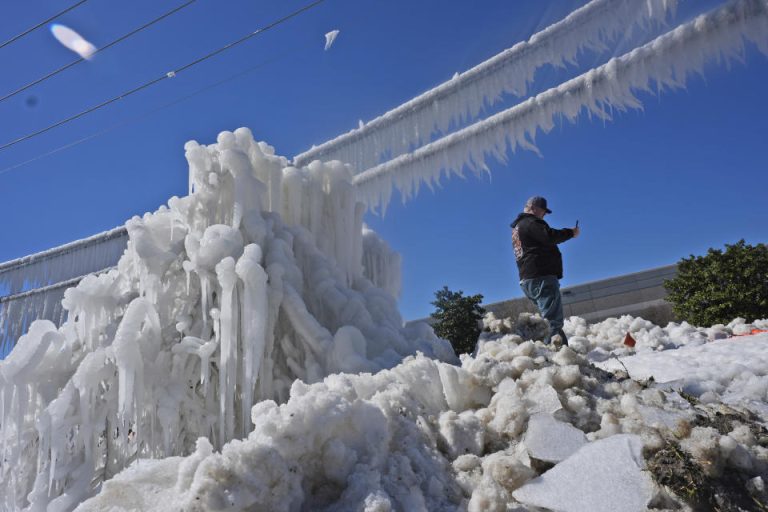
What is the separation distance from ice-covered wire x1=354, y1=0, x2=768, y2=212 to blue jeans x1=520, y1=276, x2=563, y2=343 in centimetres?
135

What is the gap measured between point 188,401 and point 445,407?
7.14 ft

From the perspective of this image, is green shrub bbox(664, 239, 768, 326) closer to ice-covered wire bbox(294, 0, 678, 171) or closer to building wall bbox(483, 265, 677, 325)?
building wall bbox(483, 265, 677, 325)

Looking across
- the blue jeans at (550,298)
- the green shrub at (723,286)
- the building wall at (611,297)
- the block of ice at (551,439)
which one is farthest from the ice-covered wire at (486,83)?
the building wall at (611,297)

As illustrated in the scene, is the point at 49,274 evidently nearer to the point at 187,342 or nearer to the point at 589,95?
the point at 187,342

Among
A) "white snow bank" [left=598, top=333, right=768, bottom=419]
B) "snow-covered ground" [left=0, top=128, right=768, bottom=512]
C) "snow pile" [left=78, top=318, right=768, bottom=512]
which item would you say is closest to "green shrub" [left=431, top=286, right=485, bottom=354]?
"snow-covered ground" [left=0, top=128, right=768, bottom=512]

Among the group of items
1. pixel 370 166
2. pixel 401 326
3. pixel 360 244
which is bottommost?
pixel 401 326

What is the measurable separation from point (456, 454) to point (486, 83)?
3.82 metres

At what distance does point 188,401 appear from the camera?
3875 mm

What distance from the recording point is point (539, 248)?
4.58m

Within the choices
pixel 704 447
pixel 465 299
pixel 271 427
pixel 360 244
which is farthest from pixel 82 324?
pixel 465 299

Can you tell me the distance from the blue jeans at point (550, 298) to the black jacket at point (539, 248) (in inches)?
2.5

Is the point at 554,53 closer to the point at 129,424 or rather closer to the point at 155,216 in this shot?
the point at 155,216

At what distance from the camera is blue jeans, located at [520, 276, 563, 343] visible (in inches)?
177

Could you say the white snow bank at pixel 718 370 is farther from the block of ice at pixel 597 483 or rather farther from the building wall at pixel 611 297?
the building wall at pixel 611 297
